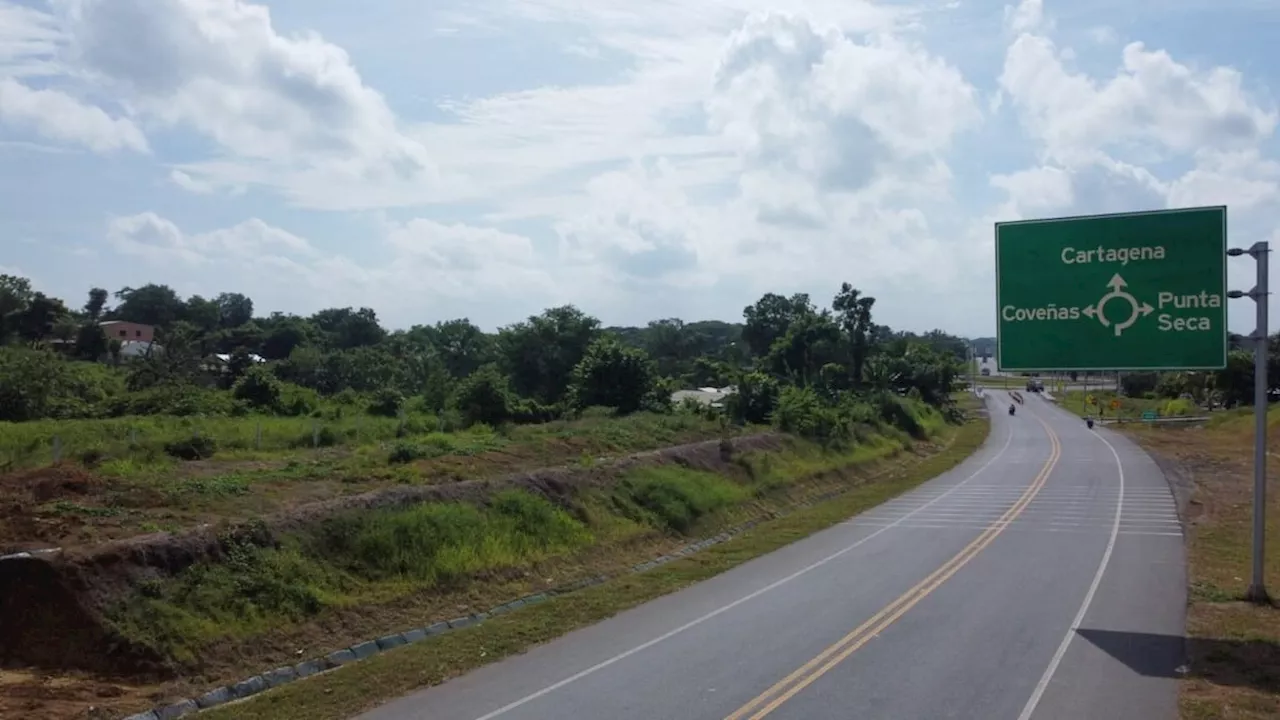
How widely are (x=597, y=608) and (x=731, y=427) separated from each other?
26.2 m

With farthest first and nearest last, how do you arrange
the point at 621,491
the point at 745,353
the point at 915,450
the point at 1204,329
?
the point at 745,353 < the point at 915,450 < the point at 621,491 < the point at 1204,329

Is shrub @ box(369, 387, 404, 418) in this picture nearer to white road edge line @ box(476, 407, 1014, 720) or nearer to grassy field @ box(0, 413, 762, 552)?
grassy field @ box(0, 413, 762, 552)

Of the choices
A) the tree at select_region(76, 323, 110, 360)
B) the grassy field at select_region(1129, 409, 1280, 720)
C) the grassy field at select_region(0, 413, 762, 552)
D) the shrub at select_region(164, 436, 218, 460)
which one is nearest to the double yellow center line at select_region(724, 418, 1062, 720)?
the grassy field at select_region(1129, 409, 1280, 720)

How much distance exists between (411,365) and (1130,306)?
54245mm

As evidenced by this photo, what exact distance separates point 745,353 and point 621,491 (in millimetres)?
95364

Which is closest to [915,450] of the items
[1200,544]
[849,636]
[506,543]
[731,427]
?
[731,427]

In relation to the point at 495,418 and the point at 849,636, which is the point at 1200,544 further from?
the point at 495,418

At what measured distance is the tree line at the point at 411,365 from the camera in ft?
134

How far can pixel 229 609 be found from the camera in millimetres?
14797

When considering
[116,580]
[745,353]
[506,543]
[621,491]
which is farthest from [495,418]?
[745,353]

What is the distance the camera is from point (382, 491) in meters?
20.4

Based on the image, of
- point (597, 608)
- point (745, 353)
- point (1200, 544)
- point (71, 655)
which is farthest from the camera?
point (745, 353)

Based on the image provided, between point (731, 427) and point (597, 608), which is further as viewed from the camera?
point (731, 427)

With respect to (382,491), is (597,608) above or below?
below
